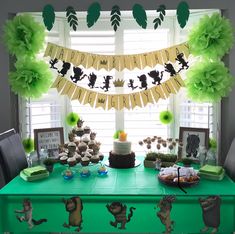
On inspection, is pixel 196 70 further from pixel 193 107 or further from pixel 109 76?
pixel 109 76

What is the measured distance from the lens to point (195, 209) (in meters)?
1.93

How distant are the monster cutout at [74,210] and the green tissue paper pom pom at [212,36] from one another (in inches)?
54.4

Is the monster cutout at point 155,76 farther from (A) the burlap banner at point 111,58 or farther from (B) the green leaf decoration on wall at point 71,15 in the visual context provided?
(B) the green leaf decoration on wall at point 71,15

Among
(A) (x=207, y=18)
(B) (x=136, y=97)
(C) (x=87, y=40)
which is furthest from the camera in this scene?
(C) (x=87, y=40)

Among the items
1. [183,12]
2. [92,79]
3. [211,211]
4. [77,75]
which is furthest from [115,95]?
[211,211]

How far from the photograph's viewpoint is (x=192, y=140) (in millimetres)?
2557

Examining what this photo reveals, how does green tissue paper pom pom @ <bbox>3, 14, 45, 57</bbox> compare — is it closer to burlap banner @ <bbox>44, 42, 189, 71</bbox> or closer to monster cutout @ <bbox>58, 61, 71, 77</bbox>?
burlap banner @ <bbox>44, 42, 189, 71</bbox>

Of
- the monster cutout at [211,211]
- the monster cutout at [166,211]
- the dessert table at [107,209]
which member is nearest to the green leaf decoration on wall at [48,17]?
the dessert table at [107,209]

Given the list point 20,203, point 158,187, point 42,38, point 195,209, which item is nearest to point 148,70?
point 42,38

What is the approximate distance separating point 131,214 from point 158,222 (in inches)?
6.5

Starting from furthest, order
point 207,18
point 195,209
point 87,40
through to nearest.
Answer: point 87,40, point 207,18, point 195,209

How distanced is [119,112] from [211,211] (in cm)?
123

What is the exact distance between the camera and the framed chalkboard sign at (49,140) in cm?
258

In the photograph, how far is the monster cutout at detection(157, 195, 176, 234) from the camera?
1908mm
